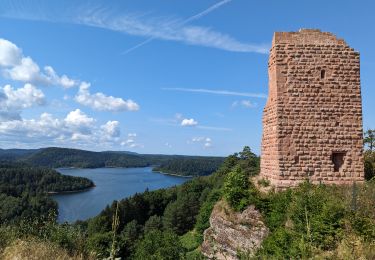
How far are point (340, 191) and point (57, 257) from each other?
295 inches

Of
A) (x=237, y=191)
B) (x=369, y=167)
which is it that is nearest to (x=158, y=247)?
(x=237, y=191)

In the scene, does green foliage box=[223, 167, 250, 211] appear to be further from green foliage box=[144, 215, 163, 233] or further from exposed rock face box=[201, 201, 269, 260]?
green foliage box=[144, 215, 163, 233]

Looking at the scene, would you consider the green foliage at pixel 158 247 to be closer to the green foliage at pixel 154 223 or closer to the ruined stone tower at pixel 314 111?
the ruined stone tower at pixel 314 111

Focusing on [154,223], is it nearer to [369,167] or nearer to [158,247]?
[158,247]

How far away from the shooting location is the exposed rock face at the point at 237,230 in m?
9.90

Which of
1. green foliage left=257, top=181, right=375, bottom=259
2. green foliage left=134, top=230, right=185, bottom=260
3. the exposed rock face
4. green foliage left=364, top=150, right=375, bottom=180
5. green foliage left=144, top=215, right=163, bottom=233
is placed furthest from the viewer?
green foliage left=144, top=215, right=163, bottom=233

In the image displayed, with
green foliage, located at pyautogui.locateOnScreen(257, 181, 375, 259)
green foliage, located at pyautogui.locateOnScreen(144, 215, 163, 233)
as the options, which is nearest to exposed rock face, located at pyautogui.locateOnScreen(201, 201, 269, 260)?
green foliage, located at pyautogui.locateOnScreen(257, 181, 375, 259)

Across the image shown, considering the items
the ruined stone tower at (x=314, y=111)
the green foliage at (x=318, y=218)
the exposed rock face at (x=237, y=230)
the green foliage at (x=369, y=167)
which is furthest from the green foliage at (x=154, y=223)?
the green foliage at (x=318, y=218)

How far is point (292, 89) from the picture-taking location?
1101 centimetres

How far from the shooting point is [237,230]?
10.4 m

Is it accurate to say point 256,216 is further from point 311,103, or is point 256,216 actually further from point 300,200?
point 311,103

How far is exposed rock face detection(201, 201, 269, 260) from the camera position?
9.90 metres

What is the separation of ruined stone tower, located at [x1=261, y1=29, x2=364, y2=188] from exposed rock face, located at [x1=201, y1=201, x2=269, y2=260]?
1383 millimetres

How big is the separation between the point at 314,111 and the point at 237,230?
4297 millimetres
